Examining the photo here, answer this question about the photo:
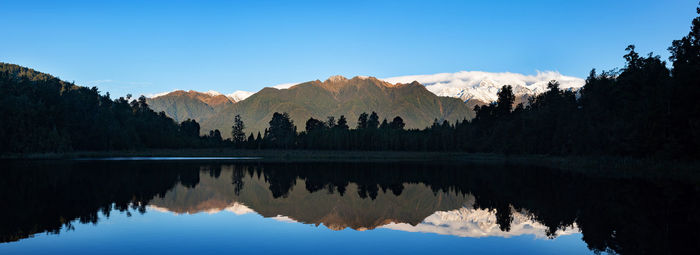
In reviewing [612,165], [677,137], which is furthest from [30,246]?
[612,165]

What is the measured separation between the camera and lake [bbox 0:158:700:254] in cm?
1759

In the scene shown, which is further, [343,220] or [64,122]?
[64,122]

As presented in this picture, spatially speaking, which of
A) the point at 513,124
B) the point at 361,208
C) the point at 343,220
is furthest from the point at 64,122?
the point at 343,220

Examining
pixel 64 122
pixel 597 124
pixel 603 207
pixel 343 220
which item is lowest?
pixel 343 220

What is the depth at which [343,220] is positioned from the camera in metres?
24.5

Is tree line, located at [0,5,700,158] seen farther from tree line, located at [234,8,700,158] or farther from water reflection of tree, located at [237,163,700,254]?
water reflection of tree, located at [237,163,700,254]

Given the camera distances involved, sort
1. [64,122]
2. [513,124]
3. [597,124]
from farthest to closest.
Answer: [513,124] → [64,122] → [597,124]

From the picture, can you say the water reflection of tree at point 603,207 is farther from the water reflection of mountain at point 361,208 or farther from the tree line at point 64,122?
the tree line at point 64,122

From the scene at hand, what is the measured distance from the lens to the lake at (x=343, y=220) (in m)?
17.6

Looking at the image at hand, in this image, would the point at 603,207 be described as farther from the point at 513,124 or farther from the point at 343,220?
the point at 513,124

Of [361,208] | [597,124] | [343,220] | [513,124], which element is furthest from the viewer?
[513,124]

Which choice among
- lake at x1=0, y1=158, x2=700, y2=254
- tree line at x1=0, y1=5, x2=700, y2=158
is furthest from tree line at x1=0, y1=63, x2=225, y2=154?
lake at x1=0, y1=158, x2=700, y2=254

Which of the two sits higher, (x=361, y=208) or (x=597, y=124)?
(x=597, y=124)

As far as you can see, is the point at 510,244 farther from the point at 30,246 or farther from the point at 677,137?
the point at 677,137
